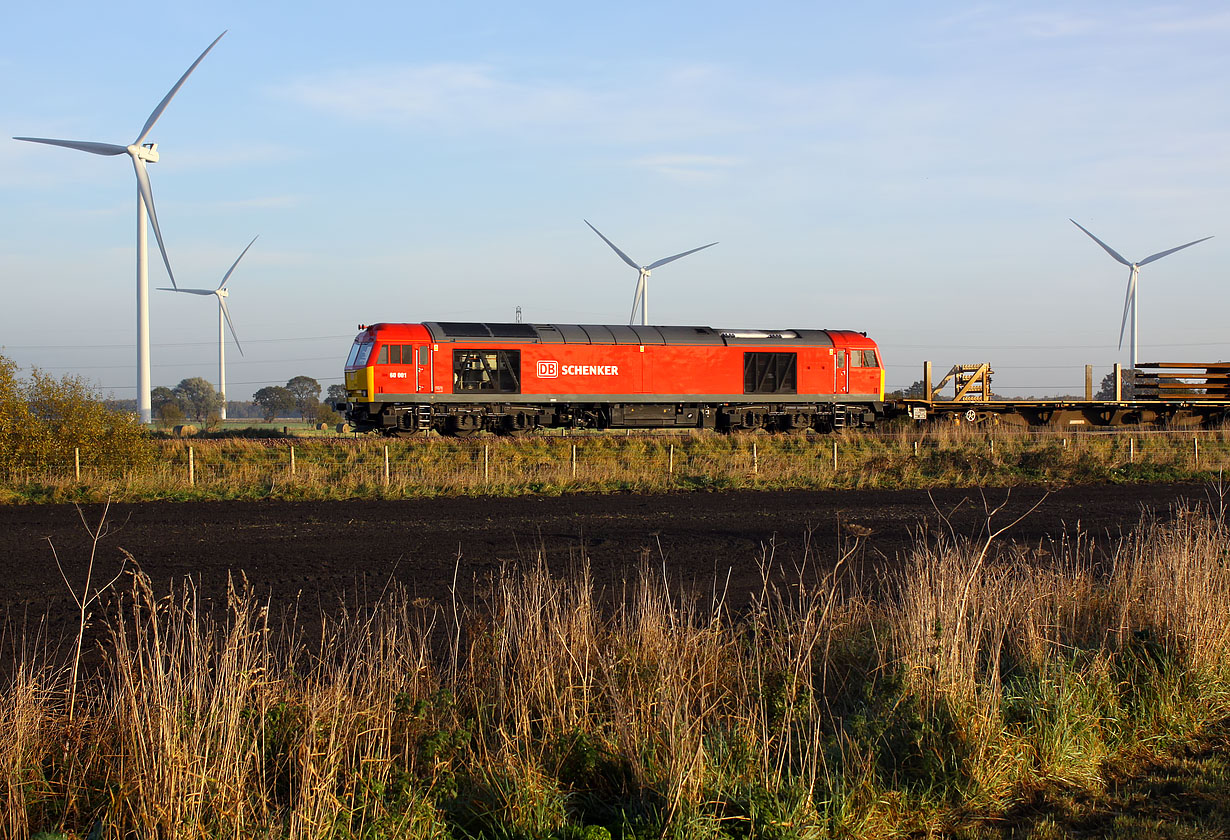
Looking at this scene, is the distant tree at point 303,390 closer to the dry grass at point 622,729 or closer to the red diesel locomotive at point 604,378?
the red diesel locomotive at point 604,378

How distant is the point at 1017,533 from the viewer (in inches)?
643

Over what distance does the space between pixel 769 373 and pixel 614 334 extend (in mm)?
6388

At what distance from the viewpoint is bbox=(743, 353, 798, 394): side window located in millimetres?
38281

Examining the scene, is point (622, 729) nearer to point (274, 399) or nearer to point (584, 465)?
point (584, 465)

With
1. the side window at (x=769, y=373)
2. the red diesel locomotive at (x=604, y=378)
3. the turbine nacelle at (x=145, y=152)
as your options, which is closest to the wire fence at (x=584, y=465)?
the red diesel locomotive at (x=604, y=378)

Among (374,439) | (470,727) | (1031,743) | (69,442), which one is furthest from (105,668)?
(374,439)

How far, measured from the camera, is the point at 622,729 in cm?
560

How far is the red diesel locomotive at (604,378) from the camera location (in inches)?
1347

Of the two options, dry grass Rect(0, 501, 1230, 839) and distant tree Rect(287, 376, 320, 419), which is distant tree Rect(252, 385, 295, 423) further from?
dry grass Rect(0, 501, 1230, 839)

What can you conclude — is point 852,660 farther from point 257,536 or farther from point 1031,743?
point 257,536

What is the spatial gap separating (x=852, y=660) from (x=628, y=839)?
10.2 ft

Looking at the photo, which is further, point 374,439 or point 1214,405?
point 1214,405

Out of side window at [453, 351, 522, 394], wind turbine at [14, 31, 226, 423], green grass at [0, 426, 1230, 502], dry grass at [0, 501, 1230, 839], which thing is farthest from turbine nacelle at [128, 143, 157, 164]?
dry grass at [0, 501, 1230, 839]

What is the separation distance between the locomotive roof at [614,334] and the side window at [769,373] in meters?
0.63
